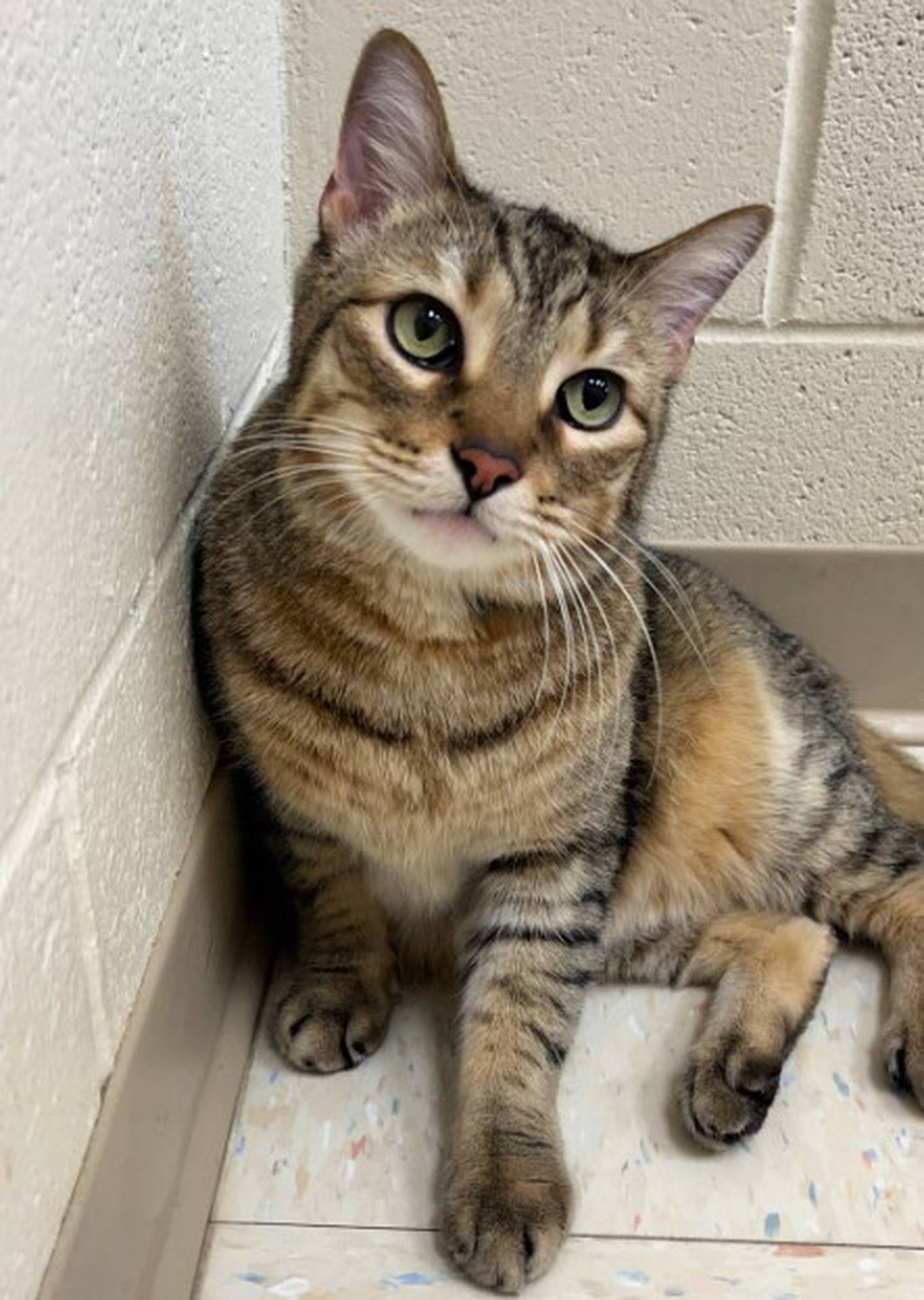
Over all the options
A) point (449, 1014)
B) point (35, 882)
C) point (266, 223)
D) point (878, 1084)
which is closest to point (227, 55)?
point (266, 223)

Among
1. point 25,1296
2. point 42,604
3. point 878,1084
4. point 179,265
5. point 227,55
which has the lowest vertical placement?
point 878,1084

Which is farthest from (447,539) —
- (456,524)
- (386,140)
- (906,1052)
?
(906,1052)

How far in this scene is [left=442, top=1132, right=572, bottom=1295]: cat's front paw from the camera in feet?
3.41

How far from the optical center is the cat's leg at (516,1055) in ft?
3.46

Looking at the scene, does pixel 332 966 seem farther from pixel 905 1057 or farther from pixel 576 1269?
pixel 905 1057

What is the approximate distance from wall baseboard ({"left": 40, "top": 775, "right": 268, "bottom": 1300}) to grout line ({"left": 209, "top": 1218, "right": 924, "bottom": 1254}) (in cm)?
6

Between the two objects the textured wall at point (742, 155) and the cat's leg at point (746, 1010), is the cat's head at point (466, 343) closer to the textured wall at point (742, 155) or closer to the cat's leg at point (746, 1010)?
the textured wall at point (742, 155)

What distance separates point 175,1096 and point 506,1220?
1.01 ft

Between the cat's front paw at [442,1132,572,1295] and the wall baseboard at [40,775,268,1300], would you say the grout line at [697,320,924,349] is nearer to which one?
the wall baseboard at [40,775,268,1300]

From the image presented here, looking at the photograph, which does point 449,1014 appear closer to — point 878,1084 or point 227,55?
point 878,1084

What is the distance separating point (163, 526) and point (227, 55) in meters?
0.51

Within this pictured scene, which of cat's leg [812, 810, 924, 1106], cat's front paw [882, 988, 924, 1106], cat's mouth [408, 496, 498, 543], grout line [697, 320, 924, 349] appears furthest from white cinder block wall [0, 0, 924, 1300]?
cat's front paw [882, 988, 924, 1106]

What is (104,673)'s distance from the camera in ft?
3.00

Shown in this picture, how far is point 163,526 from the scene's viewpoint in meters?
1.09
